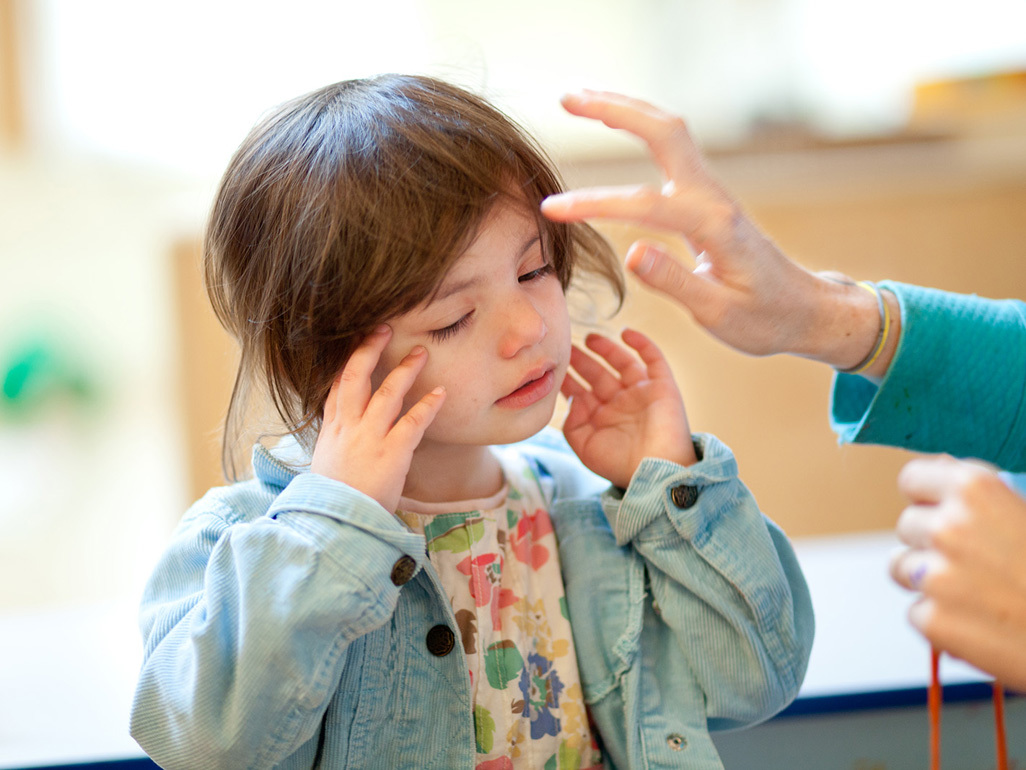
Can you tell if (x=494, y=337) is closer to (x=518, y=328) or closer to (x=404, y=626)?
(x=518, y=328)

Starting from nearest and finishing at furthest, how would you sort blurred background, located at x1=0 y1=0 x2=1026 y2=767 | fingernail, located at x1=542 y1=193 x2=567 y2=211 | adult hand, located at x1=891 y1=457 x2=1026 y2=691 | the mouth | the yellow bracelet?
adult hand, located at x1=891 y1=457 x2=1026 y2=691 < fingernail, located at x1=542 y1=193 x2=567 y2=211 < the mouth < the yellow bracelet < blurred background, located at x1=0 y1=0 x2=1026 y2=767

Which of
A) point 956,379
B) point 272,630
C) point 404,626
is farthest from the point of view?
point 956,379

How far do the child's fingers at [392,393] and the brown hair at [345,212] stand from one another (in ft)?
0.13

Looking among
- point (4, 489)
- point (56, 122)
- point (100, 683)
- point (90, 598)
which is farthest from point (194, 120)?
point (100, 683)

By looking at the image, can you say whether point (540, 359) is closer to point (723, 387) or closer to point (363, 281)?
point (363, 281)

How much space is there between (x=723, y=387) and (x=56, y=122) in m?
1.88

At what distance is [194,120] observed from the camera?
262 cm

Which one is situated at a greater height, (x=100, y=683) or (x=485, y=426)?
(x=485, y=426)

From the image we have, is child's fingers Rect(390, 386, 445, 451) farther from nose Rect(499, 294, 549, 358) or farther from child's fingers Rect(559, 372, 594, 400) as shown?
child's fingers Rect(559, 372, 594, 400)

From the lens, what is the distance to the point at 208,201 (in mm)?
2520

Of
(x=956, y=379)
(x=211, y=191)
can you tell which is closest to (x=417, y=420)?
(x=956, y=379)

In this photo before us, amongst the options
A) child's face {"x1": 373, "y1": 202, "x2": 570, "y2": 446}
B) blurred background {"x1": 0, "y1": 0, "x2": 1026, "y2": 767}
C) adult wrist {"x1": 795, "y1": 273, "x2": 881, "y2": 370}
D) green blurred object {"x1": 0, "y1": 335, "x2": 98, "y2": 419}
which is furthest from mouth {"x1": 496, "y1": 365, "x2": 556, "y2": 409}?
green blurred object {"x1": 0, "y1": 335, "x2": 98, "y2": 419}

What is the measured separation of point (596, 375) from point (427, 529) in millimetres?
226

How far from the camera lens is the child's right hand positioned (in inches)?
28.4
